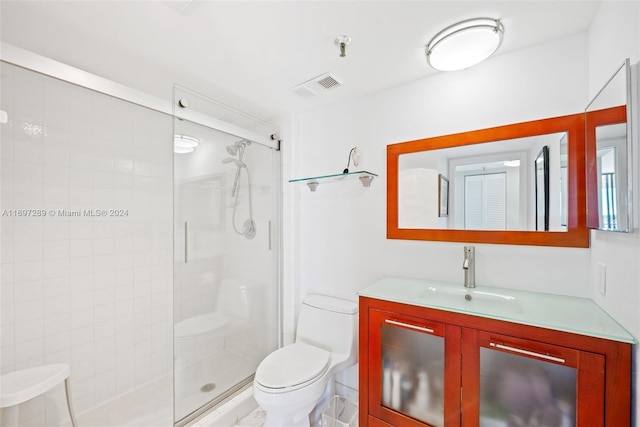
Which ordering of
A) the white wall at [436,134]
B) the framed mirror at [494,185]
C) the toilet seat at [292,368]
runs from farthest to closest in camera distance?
the toilet seat at [292,368] < the framed mirror at [494,185] < the white wall at [436,134]

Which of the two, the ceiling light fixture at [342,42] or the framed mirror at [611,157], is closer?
the framed mirror at [611,157]

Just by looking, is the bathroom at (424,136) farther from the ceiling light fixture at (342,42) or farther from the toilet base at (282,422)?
the toilet base at (282,422)

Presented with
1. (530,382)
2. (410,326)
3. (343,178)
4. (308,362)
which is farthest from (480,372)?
(343,178)

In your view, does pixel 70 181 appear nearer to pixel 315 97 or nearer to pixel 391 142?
pixel 315 97

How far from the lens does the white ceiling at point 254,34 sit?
1.21m

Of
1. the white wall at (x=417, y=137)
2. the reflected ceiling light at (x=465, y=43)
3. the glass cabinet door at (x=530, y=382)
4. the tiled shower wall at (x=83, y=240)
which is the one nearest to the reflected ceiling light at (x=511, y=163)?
the white wall at (x=417, y=137)

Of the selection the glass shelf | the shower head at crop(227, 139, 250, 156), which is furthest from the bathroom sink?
Result: the shower head at crop(227, 139, 250, 156)

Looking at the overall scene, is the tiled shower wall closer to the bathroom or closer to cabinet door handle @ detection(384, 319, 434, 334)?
the bathroom

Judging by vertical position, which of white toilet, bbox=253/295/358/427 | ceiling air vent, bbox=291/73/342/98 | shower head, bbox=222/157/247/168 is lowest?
white toilet, bbox=253/295/358/427

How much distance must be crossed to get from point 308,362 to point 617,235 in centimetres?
161

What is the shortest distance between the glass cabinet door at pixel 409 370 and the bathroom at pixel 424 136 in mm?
468

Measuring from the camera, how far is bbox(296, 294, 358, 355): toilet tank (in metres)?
1.86

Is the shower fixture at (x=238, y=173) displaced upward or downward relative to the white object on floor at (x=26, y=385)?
upward

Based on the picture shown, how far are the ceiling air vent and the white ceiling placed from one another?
0.04 metres
